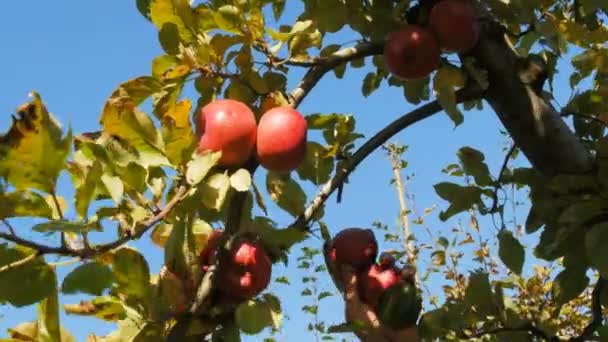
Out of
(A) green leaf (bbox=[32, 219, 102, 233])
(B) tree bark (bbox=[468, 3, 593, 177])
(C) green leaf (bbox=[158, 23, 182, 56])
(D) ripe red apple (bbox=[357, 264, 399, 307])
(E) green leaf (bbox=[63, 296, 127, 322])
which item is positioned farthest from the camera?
(B) tree bark (bbox=[468, 3, 593, 177])

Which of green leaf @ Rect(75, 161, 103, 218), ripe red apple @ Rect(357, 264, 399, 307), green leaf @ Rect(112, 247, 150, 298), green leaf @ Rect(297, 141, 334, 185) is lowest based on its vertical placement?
green leaf @ Rect(112, 247, 150, 298)

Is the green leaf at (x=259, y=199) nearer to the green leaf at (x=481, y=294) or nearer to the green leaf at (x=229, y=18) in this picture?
the green leaf at (x=229, y=18)

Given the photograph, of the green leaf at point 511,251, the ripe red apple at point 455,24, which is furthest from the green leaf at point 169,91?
the green leaf at point 511,251

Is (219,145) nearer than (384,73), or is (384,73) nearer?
(219,145)

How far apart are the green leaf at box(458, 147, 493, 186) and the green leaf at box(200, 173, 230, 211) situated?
2.50 ft

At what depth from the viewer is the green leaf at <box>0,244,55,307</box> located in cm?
83

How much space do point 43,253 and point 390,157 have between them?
444 centimetres

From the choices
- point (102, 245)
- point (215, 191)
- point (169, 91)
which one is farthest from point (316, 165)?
point (102, 245)

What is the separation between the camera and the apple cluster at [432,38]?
140 cm

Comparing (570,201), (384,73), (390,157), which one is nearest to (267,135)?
(570,201)

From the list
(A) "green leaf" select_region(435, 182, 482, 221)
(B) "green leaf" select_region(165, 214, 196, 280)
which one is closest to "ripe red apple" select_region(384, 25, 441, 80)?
(A) "green leaf" select_region(435, 182, 482, 221)

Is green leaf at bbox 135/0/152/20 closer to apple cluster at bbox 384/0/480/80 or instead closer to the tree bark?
apple cluster at bbox 384/0/480/80

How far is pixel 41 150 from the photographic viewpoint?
0.79 metres

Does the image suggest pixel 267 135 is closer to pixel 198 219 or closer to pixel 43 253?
pixel 198 219
